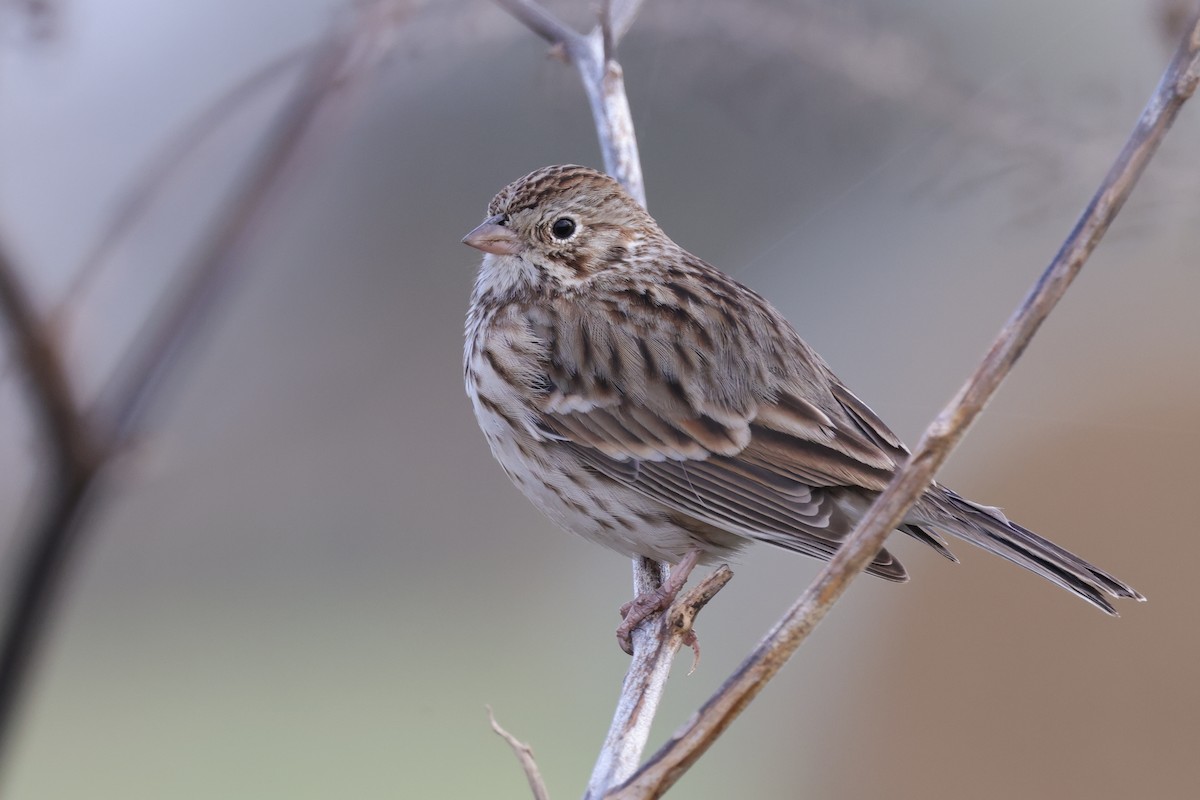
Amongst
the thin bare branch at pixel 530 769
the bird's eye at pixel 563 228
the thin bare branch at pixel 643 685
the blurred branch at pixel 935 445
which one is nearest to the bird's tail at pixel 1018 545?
the thin bare branch at pixel 643 685

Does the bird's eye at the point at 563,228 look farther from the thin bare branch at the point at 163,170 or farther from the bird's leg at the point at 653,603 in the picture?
the thin bare branch at the point at 163,170

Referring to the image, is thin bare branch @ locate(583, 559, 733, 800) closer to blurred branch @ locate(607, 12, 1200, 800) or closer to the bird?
the bird

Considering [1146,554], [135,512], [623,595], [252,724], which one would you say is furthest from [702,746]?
[135,512]

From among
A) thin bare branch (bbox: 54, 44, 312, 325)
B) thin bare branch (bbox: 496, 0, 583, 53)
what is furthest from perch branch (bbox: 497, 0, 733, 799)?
thin bare branch (bbox: 54, 44, 312, 325)

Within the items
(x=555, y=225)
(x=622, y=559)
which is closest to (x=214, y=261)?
(x=555, y=225)

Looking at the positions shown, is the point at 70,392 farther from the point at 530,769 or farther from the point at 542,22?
the point at 542,22

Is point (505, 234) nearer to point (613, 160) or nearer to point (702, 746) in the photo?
point (613, 160)
